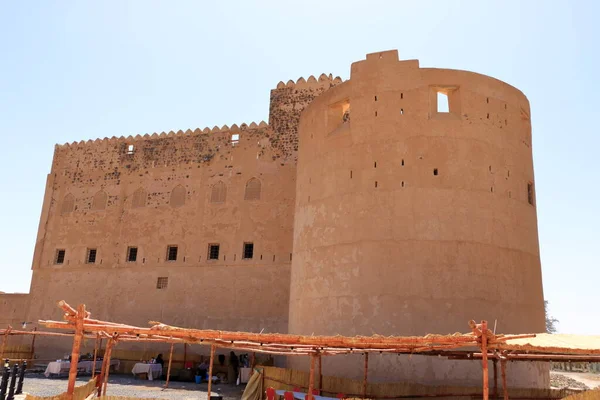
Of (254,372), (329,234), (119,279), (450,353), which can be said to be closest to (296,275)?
(329,234)

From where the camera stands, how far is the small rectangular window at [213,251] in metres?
20.2

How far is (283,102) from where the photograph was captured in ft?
68.6

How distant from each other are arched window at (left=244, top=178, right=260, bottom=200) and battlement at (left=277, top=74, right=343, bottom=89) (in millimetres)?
4073

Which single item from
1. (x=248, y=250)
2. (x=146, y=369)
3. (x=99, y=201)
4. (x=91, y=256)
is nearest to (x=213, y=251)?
(x=248, y=250)

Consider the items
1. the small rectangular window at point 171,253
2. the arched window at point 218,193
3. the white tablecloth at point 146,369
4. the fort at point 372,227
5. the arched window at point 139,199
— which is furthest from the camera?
the arched window at point 139,199

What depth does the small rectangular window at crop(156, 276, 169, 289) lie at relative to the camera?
20.6 metres

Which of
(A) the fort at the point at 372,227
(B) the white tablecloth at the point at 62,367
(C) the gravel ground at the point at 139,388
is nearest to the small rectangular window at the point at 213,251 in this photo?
(A) the fort at the point at 372,227

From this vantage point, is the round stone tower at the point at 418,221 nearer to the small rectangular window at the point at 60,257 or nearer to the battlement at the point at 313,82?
the battlement at the point at 313,82

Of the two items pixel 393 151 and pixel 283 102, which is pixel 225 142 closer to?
pixel 283 102

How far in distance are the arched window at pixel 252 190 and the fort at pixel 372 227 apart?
0.06 meters

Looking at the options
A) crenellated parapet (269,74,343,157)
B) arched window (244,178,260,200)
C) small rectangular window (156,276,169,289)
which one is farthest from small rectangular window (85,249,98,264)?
crenellated parapet (269,74,343,157)

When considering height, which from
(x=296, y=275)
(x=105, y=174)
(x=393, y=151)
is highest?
(x=105, y=174)

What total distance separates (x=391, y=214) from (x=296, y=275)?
3561mm

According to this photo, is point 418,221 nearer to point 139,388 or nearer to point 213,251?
point 139,388
